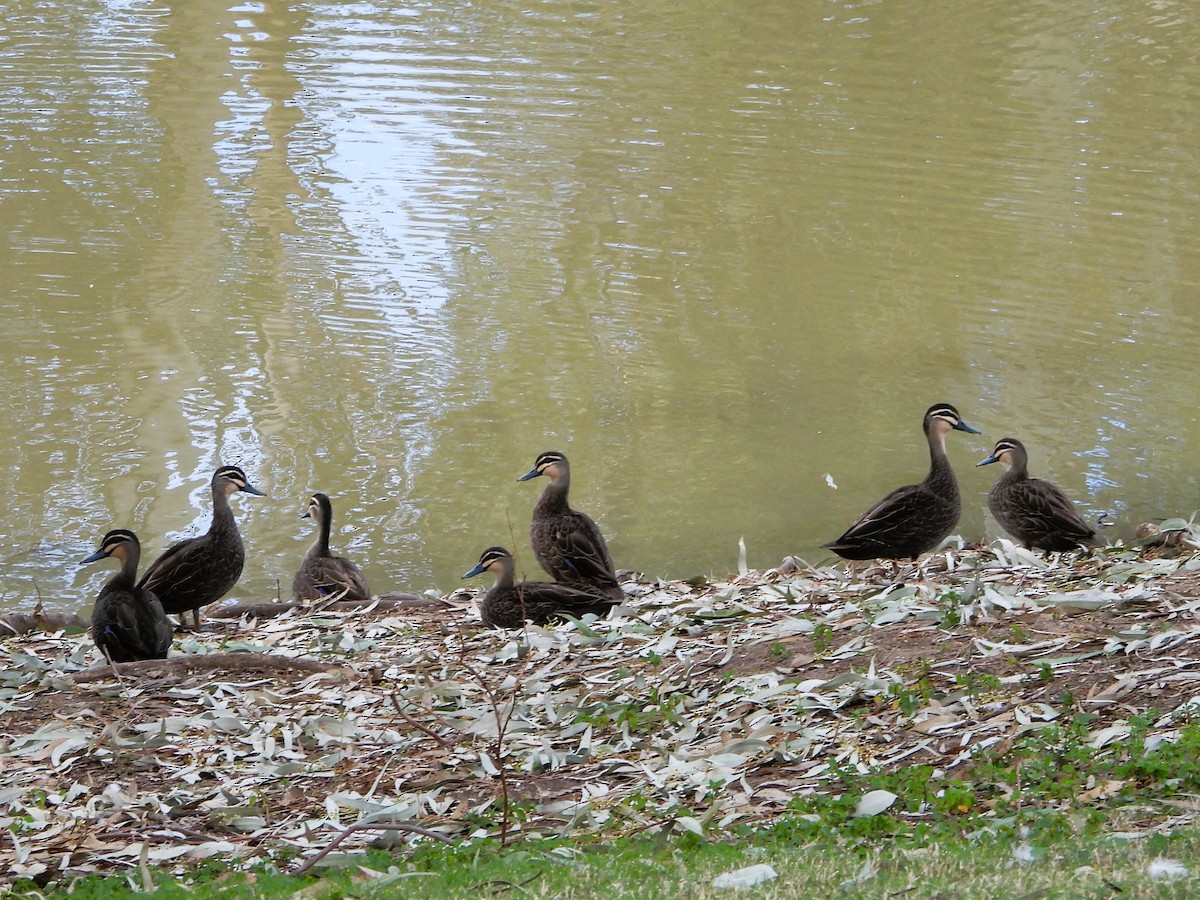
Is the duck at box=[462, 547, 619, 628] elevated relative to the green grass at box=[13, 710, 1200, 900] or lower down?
lower down

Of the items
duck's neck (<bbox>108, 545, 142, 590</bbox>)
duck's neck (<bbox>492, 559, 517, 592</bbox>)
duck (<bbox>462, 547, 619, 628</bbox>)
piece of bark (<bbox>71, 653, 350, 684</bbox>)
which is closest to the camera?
piece of bark (<bbox>71, 653, 350, 684</bbox>)

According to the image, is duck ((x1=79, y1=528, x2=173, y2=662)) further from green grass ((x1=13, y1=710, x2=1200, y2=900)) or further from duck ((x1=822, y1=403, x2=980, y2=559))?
duck ((x1=822, y1=403, x2=980, y2=559))

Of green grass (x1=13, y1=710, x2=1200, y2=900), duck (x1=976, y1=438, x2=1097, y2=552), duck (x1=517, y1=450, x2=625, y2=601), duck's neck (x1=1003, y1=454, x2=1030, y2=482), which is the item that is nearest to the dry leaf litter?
green grass (x1=13, y1=710, x2=1200, y2=900)

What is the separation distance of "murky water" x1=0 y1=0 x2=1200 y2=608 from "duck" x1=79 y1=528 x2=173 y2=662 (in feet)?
7.69

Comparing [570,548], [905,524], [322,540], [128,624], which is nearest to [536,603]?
[570,548]

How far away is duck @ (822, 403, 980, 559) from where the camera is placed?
961cm

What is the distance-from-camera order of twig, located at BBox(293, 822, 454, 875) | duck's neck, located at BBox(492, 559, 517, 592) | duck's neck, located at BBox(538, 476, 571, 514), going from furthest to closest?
duck's neck, located at BBox(538, 476, 571, 514) → duck's neck, located at BBox(492, 559, 517, 592) → twig, located at BBox(293, 822, 454, 875)

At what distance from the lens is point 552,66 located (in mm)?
27516

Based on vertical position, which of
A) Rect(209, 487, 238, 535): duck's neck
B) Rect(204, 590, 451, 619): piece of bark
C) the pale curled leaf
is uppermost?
the pale curled leaf

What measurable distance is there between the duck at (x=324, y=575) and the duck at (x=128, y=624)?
149 cm

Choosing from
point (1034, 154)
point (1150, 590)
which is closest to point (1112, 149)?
point (1034, 154)

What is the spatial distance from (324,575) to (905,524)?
376 centimetres

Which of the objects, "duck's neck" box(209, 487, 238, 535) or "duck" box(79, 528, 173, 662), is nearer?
"duck" box(79, 528, 173, 662)

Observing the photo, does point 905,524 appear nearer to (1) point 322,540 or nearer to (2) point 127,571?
(1) point 322,540
